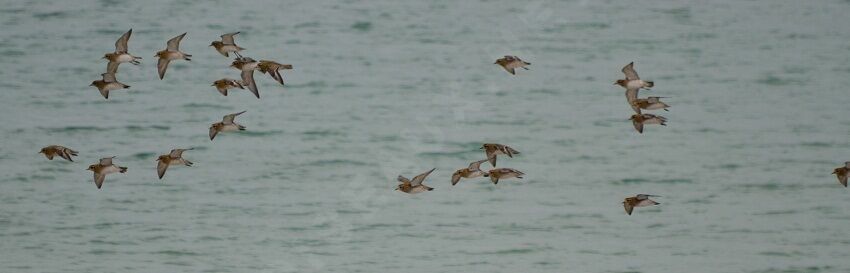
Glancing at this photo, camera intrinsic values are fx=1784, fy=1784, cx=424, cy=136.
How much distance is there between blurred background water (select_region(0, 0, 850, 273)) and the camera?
1797 cm

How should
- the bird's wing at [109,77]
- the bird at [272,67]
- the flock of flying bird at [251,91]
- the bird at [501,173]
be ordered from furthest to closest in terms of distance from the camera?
the bird's wing at [109,77] < the bird at [501,173] < the flock of flying bird at [251,91] < the bird at [272,67]

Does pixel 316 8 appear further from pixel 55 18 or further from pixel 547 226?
pixel 547 226

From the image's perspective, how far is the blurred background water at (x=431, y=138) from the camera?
18.0 metres

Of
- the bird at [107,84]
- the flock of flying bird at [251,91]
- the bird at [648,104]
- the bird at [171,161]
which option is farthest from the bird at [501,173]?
the bird at [107,84]

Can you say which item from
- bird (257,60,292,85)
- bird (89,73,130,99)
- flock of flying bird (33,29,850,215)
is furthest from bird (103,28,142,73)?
bird (257,60,292,85)

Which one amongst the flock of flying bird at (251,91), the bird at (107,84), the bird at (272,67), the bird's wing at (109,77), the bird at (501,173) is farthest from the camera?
the bird's wing at (109,77)

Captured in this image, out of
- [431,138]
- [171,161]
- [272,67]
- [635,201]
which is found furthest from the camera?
[431,138]

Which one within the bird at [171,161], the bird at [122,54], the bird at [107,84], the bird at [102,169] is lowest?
the bird at [102,169]

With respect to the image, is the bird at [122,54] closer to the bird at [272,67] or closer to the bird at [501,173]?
the bird at [272,67]

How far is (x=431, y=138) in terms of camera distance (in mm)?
22297

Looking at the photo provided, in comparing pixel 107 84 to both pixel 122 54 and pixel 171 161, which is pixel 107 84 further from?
pixel 171 161

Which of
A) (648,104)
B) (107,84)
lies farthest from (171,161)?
(648,104)

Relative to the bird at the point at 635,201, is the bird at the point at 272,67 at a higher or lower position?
higher

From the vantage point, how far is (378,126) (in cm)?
2275
